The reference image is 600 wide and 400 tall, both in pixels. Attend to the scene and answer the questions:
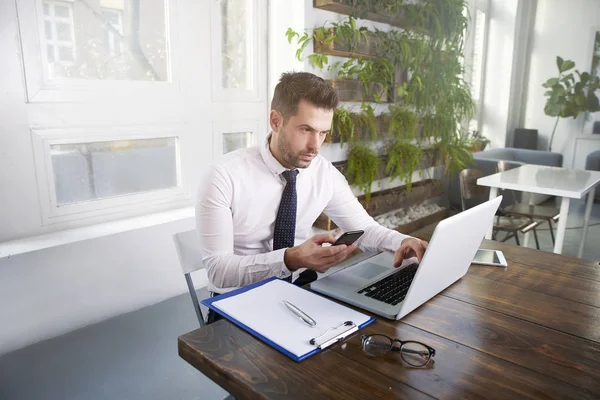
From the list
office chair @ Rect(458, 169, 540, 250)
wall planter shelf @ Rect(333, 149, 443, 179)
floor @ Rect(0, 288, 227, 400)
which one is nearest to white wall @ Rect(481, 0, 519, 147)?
wall planter shelf @ Rect(333, 149, 443, 179)

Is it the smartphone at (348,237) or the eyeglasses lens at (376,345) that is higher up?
the smartphone at (348,237)

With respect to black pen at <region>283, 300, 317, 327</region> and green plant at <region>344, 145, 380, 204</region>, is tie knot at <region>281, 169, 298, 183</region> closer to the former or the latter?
black pen at <region>283, 300, 317, 327</region>

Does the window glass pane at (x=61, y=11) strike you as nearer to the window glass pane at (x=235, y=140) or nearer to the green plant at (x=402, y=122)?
the window glass pane at (x=235, y=140)

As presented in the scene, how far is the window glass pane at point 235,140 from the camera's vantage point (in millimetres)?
2646

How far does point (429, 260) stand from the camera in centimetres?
99

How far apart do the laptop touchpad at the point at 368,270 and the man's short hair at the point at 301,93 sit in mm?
559

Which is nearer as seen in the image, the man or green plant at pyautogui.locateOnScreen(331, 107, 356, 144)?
the man

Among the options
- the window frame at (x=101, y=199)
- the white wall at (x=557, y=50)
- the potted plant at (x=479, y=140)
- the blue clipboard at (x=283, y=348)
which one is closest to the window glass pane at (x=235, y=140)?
the window frame at (x=101, y=199)

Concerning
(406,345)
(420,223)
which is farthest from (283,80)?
(420,223)

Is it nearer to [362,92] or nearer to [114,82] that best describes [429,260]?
[114,82]

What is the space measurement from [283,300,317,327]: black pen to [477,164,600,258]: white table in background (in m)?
2.15

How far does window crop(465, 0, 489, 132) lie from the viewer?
561 centimetres

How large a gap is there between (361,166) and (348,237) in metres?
1.88

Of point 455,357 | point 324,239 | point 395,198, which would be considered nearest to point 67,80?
point 324,239
